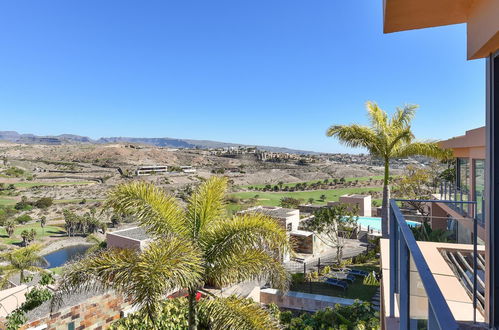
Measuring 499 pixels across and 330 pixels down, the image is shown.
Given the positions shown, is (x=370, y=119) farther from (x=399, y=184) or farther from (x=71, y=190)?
(x=71, y=190)

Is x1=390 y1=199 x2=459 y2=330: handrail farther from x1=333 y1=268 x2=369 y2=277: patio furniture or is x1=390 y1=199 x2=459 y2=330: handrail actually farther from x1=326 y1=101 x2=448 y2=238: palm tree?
x1=333 y1=268 x2=369 y2=277: patio furniture

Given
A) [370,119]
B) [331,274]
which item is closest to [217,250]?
[370,119]

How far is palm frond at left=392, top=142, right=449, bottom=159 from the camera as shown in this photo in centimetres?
1301

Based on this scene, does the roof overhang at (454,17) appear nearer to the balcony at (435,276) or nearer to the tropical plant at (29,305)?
the balcony at (435,276)

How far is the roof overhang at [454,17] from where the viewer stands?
8.89ft

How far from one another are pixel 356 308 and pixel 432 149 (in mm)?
6947

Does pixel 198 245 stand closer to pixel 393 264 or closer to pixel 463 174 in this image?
pixel 393 264

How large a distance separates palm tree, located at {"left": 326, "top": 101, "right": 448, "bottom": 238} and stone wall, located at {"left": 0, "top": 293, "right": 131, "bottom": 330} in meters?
9.54

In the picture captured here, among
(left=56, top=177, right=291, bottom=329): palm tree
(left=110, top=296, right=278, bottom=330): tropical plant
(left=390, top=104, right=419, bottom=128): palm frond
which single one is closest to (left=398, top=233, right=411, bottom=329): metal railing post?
(left=56, top=177, right=291, bottom=329): palm tree

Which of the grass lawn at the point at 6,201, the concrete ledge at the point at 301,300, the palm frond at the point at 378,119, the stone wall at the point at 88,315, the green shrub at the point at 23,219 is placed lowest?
the green shrub at the point at 23,219

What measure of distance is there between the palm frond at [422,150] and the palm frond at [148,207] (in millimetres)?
9692

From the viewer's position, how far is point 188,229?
715 cm

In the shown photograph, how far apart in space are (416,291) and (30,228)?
51931 millimetres

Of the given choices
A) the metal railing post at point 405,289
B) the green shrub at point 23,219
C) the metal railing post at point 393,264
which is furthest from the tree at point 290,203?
the metal railing post at point 405,289
